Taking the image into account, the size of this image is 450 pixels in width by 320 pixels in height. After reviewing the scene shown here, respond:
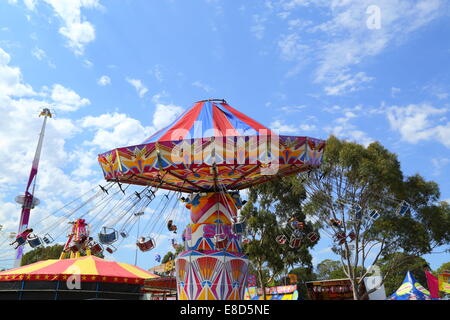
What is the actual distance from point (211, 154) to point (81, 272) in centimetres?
1182

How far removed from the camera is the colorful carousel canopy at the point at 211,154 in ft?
35.6

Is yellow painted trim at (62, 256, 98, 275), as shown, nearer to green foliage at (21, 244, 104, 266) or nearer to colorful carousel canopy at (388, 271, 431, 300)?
colorful carousel canopy at (388, 271, 431, 300)

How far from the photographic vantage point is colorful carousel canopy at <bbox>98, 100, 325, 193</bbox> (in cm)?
1086

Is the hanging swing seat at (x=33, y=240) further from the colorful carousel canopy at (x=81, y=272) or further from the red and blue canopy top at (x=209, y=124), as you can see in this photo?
the colorful carousel canopy at (x=81, y=272)

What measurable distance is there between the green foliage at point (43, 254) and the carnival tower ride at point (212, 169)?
3895 cm

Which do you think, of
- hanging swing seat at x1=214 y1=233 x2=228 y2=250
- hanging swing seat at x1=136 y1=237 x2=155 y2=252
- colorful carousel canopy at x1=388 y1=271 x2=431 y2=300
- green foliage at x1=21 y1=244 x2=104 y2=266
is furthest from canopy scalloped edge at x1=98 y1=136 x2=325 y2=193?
green foliage at x1=21 y1=244 x2=104 y2=266

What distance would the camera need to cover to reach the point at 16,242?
44.1ft

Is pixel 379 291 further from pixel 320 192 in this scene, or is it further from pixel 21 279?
pixel 21 279

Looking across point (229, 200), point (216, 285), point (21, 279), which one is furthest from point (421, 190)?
point (21, 279)

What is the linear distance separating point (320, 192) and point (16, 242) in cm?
1492

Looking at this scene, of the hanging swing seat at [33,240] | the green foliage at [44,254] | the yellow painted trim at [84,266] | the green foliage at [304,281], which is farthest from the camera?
the green foliage at [44,254]

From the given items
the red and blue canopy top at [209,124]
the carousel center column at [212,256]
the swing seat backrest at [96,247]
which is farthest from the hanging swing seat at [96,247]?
the red and blue canopy top at [209,124]

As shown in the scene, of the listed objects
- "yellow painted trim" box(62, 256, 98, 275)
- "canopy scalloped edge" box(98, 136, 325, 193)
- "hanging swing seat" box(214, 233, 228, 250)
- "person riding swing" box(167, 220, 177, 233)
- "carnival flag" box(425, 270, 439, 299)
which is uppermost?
"canopy scalloped edge" box(98, 136, 325, 193)

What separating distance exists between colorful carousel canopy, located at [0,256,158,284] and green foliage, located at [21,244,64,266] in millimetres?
29176
